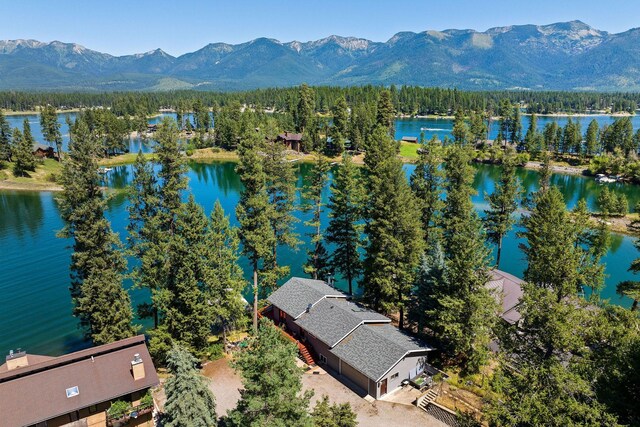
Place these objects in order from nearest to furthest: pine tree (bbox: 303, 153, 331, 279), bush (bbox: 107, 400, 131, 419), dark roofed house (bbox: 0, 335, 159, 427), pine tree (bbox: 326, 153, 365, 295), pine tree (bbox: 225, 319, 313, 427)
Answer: pine tree (bbox: 225, 319, 313, 427) → dark roofed house (bbox: 0, 335, 159, 427) → bush (bbox: 107, 400, 131, 419) → pine tree (bbox: 326, 153, 365, 295) → pine tree (bbox: 303, 153, 331, 279)

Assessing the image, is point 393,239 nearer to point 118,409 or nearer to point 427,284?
point 427,284

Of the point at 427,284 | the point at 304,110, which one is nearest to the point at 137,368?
the point at 427,284

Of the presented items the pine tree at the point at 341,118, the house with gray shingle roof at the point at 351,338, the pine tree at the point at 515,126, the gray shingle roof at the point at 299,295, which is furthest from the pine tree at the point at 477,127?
the house with gray shingle roof at the point at 351,338

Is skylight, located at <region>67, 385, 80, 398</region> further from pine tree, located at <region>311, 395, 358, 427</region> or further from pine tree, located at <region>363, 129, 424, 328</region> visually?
pine tree, located at <region>363, 129, 424, 328</region>

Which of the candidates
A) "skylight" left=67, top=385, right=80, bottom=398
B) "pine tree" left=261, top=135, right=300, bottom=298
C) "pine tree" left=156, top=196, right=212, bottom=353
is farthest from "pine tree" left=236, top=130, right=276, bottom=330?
"skylight" left=67, top=385, right=80, bottom=398

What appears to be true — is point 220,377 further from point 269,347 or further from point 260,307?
point 269,347

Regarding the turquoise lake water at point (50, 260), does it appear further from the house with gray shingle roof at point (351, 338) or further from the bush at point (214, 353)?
the bush at point (214, 353)
